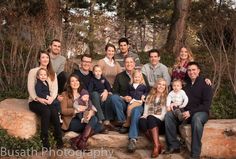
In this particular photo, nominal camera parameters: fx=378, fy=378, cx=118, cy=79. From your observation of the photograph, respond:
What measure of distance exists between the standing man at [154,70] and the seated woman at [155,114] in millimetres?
498

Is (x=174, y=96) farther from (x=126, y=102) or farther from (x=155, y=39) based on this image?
(x=155, y=39)

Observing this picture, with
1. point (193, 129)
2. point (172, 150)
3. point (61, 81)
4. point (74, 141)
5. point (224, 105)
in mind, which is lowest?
point (172, 150)

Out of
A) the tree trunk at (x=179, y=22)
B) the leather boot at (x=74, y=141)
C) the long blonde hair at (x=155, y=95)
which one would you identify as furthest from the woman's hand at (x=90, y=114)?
the tree trunk at (x=179, y=22)

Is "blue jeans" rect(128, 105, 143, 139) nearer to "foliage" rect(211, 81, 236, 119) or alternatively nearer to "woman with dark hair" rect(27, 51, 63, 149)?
"woman with dark hair" rect(27, 51, 63, 149)

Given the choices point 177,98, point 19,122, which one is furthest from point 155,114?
point 19,122

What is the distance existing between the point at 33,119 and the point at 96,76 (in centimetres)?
126

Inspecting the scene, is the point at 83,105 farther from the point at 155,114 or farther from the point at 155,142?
the point at 155,142

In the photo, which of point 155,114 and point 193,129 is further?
point 155,114

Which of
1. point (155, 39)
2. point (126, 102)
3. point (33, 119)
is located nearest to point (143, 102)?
point (126, 102)

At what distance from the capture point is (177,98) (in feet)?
19.1

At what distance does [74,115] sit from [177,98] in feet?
5.32

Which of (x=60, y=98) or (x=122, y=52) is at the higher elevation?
(x=122, y=52)

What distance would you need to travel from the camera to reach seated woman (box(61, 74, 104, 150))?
576cm

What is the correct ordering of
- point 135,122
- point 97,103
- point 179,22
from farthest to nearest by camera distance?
1. point 179,22
2. point 97,103
3. point 135,122
